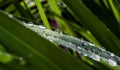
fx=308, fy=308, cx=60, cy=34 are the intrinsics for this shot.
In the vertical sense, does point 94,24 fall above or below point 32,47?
above

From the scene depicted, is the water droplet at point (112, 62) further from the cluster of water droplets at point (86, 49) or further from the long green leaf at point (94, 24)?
the long green leaf at point (94, 24)

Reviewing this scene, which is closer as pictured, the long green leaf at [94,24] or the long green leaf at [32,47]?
the long green leaf at [32,47]

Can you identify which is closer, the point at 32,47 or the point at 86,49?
the point at 32,47

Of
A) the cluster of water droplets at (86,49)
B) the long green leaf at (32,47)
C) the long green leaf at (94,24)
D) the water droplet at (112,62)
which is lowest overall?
the long green leaf at (32,47)

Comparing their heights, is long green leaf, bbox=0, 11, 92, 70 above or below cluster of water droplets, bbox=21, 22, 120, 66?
below

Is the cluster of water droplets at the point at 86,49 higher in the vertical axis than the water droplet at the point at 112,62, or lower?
higher

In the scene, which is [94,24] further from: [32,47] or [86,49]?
[32,47]

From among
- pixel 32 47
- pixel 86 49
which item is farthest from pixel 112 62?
pixel 32 47

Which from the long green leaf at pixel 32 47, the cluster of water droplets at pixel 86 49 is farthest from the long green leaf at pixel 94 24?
the long green leaf at pixel 32 47

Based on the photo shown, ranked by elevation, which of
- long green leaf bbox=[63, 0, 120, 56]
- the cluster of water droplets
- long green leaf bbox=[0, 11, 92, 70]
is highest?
long green leaf bbox=[63, 0, 120, 56]

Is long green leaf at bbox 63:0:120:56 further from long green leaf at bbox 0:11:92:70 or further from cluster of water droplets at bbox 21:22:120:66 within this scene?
long green leaf at bbox 0:11:92:70

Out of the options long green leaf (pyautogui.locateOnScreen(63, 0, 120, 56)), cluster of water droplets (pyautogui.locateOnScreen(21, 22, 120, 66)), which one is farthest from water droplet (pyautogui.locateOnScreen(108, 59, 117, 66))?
long green leaf (pyautogui.locateOnScreen(63, 0, 120, 56))
